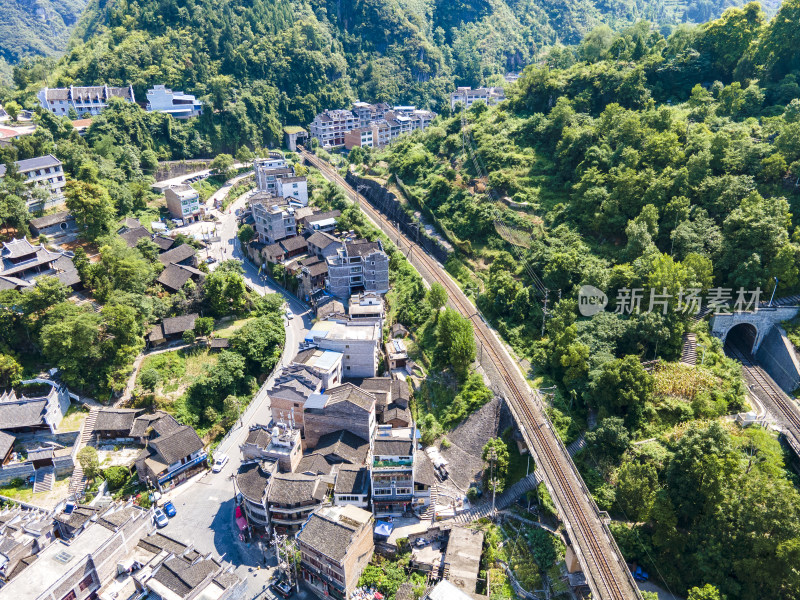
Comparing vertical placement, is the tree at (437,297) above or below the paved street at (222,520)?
above

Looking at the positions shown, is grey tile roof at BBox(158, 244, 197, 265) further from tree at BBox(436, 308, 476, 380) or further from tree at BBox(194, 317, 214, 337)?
tree at BBox(436, 308, 476, 380)

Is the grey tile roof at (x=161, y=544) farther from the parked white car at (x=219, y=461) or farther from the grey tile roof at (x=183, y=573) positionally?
the parked white car at (x=219, y=461)

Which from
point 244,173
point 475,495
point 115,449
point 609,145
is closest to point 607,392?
point 475,495

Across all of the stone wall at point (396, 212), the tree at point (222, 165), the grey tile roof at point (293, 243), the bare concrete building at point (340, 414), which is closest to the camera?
the bare concrete building at point (340, 414)

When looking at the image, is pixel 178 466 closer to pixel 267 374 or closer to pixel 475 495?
pixel 267 374

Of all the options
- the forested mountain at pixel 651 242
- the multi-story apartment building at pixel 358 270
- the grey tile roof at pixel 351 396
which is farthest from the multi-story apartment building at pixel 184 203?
the grey tile roof at pixel 351 396
